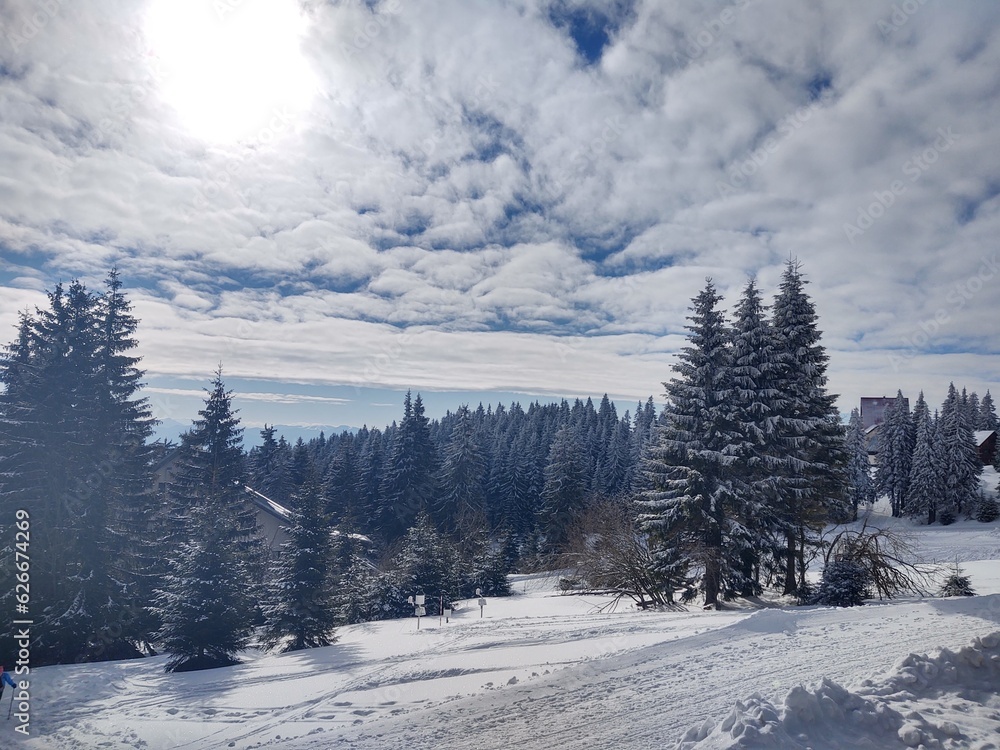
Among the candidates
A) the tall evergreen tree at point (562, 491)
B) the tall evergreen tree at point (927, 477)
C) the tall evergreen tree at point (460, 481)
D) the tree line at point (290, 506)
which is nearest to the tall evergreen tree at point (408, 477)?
the tall evergreen tree at point (460, 481)

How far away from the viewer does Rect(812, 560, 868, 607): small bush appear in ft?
52.2

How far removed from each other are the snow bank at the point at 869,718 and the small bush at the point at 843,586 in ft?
31.4

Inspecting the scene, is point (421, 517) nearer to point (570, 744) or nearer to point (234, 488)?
point (234, 488)

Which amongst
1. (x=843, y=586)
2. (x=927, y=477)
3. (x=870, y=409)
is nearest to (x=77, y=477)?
(x=843, y=586)

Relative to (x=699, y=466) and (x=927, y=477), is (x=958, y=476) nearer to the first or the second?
(x=927, y=477)

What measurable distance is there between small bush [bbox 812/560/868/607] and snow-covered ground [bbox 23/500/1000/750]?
2800 mm

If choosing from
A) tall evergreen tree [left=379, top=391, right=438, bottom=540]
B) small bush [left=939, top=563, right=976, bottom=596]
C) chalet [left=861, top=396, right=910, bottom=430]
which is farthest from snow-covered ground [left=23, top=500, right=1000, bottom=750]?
chalet [left=861, top=396, right=910, bottom=430]

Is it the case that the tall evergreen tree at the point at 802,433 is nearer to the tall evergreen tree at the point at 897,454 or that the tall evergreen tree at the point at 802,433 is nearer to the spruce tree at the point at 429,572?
the spruce tree at the point at 429,572

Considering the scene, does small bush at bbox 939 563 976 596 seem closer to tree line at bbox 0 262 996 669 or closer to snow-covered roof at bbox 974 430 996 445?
tree line at bbox 0 262 996 669

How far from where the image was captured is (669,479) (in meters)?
19.2

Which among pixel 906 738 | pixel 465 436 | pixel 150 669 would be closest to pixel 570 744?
pixel 906 738

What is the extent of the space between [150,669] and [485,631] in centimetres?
920

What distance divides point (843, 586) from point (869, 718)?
1199 centimetres

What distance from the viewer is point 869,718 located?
19.9 feet
